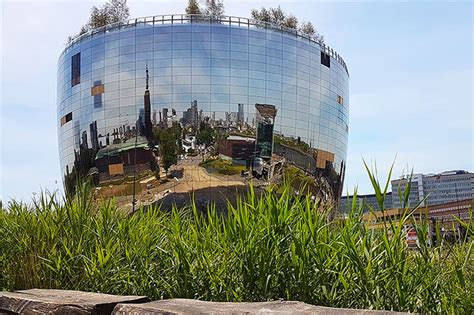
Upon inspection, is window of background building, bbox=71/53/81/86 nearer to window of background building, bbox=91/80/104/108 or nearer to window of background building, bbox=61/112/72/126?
window of background building, bbox=91/80/104/108

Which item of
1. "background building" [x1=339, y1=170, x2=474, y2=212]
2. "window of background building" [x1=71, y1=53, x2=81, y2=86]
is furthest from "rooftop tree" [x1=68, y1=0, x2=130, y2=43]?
"background building" [x1=339, y1=170, x2=474, y2=212]

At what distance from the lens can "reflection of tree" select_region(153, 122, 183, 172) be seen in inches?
841

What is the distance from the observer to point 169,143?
21.4 metres

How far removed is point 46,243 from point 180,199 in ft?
52.3

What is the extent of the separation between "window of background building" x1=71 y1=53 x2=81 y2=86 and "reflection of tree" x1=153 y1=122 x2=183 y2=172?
18.1ft

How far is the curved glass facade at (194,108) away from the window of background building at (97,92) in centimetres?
5

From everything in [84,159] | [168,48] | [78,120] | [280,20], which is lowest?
[84,159]

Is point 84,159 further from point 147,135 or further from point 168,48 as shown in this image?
point 168,48

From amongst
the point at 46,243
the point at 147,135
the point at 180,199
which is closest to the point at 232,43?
the point at 147,135

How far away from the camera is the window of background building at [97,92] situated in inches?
926

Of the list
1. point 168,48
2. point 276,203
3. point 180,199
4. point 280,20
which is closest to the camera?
point 276,203

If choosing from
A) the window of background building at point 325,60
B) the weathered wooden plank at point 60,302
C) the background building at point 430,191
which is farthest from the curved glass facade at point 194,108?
the weathered wooden plank at point 60,302

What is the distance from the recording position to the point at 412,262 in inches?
137

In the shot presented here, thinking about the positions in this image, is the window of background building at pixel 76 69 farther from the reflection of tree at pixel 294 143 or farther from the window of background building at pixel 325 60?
the window of background building at pixel 325 60
